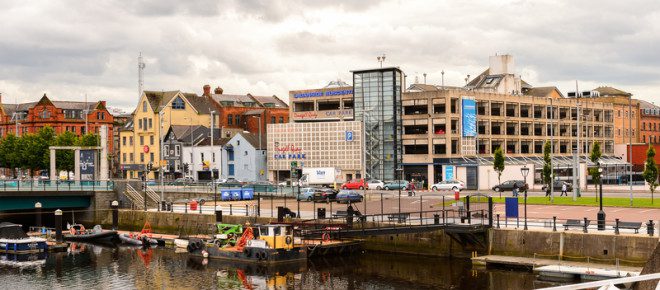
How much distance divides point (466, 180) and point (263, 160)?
2934cm

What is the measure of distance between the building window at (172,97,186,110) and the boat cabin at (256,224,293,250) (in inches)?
3182

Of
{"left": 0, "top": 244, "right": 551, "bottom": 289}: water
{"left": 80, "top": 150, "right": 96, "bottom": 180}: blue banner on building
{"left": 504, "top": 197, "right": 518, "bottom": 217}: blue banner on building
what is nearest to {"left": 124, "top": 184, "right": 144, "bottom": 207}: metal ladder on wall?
{"left": 80, "top": 150, "right": 96, "bottom": 180}: blue banner on building

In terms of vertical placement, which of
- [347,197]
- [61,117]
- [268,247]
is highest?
[61,117]

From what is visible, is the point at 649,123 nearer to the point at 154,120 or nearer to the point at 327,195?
the point at 154,120

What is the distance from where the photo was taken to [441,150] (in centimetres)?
10138

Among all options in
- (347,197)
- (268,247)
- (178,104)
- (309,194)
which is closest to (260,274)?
(268,247)

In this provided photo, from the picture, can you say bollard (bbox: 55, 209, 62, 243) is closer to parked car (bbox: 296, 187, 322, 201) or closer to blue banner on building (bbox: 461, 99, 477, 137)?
parked car (bbox: 296, 187, 322, 201)

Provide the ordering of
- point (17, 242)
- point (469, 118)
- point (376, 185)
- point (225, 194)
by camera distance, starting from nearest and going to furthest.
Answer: point (17, 242), point (225, 194), point (376, 185), point (469, 118)

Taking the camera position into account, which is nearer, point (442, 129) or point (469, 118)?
point (442, 129)

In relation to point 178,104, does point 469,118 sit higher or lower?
lower

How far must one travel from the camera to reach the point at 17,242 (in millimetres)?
55938

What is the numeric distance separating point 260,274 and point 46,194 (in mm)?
33255

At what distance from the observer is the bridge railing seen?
70812 millimetres

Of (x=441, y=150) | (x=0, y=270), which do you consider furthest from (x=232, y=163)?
(x=0, y=270)
